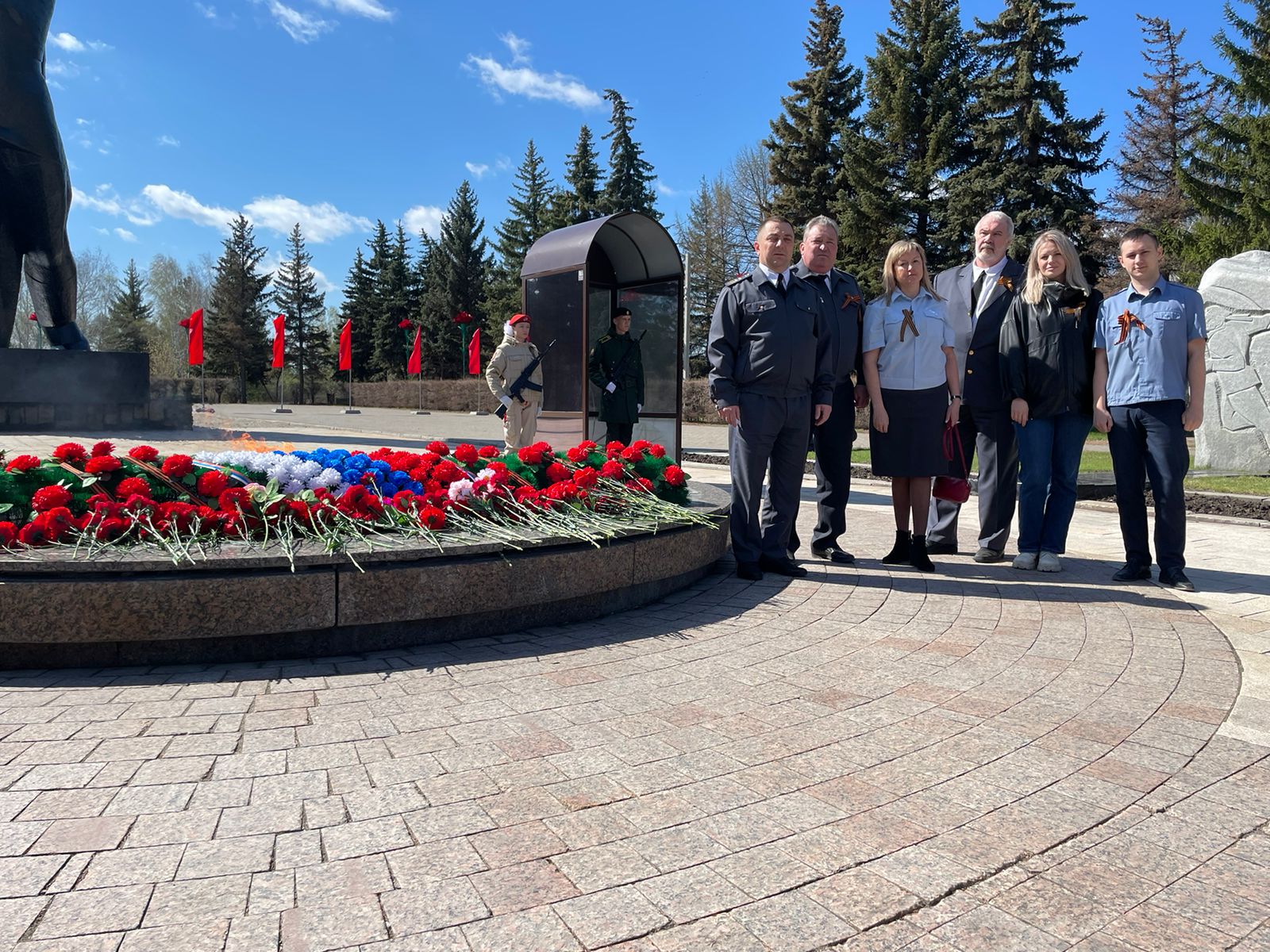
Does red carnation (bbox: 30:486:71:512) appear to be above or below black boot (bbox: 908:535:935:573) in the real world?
above

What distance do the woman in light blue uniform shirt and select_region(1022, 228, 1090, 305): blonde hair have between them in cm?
59

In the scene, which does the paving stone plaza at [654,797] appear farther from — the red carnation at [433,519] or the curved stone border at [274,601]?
the red carnation at [433,519]

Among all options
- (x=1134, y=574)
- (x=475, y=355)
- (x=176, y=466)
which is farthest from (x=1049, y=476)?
(x=475, y=355)

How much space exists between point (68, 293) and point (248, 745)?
49.9 ft

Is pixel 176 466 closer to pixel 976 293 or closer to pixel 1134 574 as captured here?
pixel 976 293

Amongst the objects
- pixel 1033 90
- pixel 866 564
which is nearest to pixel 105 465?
pixel 866 564

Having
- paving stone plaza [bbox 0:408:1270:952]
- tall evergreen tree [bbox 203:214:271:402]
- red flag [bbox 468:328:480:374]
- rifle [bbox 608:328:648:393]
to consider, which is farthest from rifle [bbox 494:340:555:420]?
tall evergreen tree [bbox 203:214:271:402]

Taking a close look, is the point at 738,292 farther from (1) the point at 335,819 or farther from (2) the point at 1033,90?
(2) the point at 1033,90

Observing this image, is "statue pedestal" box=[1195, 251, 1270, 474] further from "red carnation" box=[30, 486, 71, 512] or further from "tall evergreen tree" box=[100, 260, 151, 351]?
"tall evergreen tree" box=[100, 260, 151, 351]

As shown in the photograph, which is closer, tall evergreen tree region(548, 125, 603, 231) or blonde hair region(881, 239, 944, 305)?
blonde hair region(881, 239, 944, 305)

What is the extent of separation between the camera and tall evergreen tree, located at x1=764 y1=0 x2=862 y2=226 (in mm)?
31547

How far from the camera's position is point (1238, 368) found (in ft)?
41.3

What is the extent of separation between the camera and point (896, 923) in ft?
5.72

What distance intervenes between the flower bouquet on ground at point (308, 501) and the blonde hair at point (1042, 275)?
2.64m
